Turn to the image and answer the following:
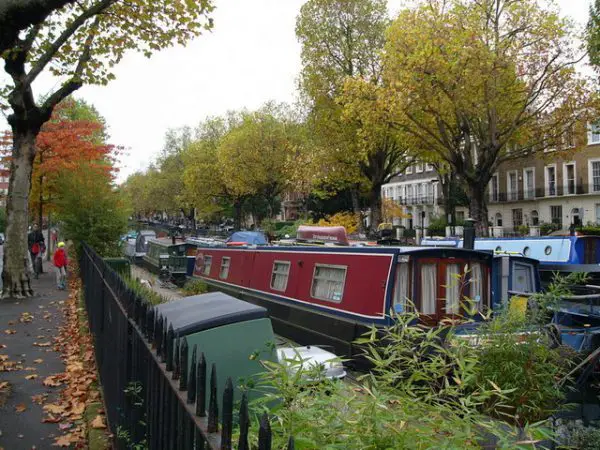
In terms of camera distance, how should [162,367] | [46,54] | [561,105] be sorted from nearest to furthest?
1. [162,367]
2. [46,54]
3. [561,105]

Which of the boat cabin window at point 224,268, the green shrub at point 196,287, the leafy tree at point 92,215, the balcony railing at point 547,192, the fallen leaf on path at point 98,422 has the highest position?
the balcony railing at point 547,192

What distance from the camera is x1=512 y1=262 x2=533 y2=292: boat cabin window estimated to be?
11.2 metres

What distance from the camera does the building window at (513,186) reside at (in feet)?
171

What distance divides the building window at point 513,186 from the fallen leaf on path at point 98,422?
5126 centimetres

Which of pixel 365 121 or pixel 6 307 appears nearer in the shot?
pixel 6 307

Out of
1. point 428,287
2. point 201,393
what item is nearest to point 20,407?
point 201,393

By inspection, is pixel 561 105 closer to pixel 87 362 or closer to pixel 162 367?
pixel 87 362

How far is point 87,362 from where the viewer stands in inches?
316

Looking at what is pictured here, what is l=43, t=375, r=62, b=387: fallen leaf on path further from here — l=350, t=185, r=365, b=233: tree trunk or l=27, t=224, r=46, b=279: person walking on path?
l=350, t=185, r=365, b=233: tree trunk

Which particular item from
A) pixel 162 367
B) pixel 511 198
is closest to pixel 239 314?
pixel 162 367

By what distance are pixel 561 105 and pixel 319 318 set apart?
16313 mm

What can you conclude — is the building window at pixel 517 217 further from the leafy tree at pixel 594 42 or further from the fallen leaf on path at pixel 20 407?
A: the fallen leaf on path at pixel 20 407

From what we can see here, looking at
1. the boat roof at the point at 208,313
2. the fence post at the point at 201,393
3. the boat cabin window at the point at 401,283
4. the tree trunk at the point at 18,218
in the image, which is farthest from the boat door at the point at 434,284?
the tree trunk at the point at 18,218

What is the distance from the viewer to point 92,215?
790 inches
